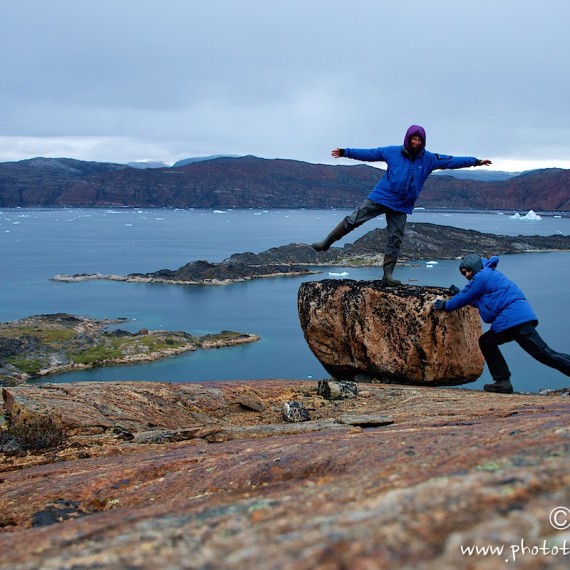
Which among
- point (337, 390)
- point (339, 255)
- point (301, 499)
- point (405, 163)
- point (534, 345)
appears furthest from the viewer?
point (339, 255)

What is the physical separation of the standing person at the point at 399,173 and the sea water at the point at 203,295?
26.6 metres

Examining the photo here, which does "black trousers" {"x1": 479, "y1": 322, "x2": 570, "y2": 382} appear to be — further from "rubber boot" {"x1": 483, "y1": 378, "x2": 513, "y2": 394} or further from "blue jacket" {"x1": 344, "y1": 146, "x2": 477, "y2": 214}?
"blue jacket" {"x1": 344, "y1": 146, "x2": 477, "y2": 214}

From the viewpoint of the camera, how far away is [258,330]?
52719 millimetres

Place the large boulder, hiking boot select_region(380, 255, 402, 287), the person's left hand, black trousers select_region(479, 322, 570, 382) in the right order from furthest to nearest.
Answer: hiking boot select_region(380, 255, 402, 287)
the large boulder
the person's left hand
black trousers select_region(479, 322, 570, 382)

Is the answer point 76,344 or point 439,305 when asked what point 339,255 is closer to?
point 76,344

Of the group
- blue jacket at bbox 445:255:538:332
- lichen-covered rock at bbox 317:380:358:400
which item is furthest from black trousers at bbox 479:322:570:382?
lichen-covered rock at bbox 317:380:358:400

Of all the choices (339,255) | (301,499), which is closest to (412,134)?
(301,499)

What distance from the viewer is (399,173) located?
10164 millimetres

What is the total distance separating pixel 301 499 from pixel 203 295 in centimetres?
6904

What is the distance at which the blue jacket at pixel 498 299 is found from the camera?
8.29 metres

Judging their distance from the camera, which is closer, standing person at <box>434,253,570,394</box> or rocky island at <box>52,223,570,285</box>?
standing person at <box>434,253,570,394</box>

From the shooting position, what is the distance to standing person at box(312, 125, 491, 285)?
9.92 metres

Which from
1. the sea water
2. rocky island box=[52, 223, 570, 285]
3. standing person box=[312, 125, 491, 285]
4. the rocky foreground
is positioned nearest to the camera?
the rocky foreground

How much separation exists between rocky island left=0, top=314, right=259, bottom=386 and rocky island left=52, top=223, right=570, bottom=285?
1026 inches
